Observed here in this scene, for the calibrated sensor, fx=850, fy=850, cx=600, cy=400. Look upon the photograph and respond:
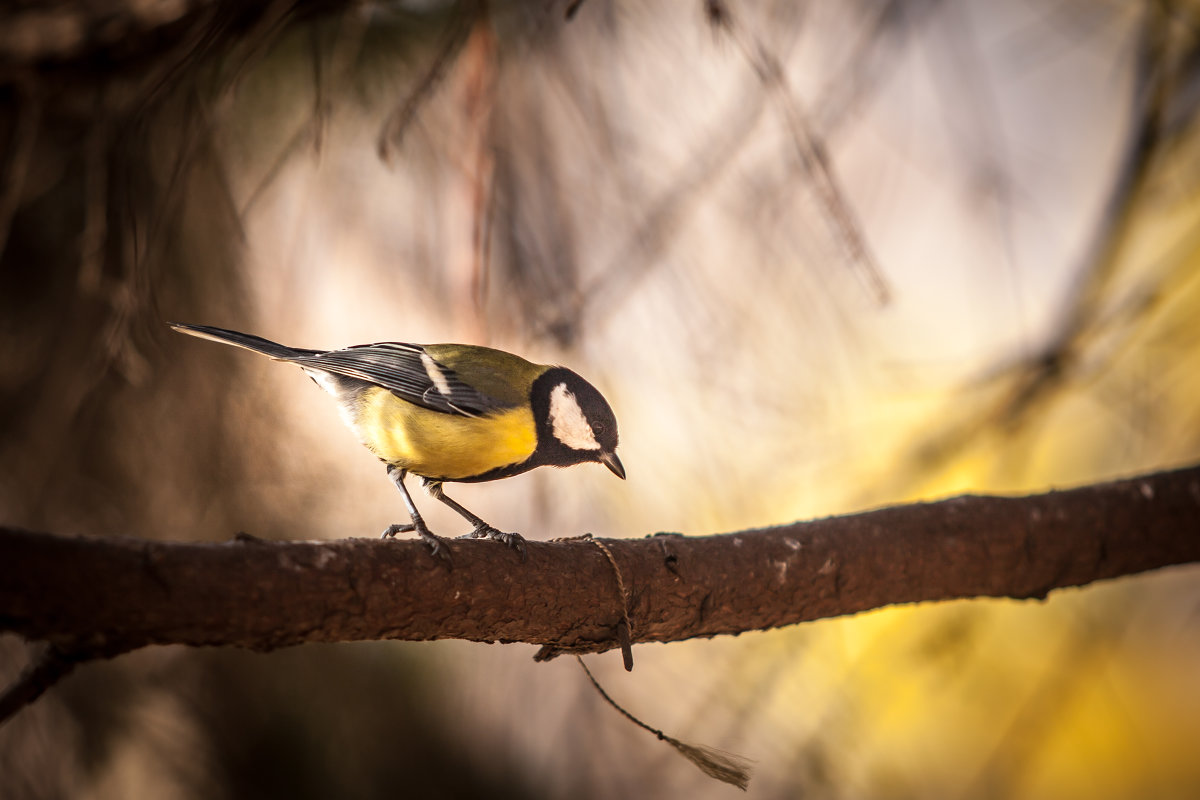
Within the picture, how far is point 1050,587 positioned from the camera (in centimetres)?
142

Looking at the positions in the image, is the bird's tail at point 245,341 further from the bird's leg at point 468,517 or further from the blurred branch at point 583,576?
the blurred branch at point 583,576

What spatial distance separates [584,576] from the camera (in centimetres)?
111

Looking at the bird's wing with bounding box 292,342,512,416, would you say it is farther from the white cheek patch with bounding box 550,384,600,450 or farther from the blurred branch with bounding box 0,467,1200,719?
the blurred branch with bounding box 0,467,1200,719

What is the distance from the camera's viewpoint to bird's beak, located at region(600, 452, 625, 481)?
147 cm

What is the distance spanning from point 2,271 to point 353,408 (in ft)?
3.29

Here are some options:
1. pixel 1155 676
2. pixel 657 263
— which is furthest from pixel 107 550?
pixel 1155 676

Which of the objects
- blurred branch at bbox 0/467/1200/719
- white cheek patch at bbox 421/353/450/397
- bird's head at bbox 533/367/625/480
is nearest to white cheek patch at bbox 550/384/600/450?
bird's head at bbox 533/367/625/480

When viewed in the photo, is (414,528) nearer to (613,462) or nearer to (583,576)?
(583,576)

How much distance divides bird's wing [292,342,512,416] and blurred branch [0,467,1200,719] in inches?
13.1

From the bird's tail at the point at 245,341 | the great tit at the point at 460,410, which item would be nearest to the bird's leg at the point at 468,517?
the great tit at the point at 460,410

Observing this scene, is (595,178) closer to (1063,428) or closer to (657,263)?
(657,263)

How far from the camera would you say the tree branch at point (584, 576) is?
745 mm

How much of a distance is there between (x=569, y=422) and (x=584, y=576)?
1.19ft

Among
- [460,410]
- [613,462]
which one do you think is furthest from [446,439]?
[613,462]
